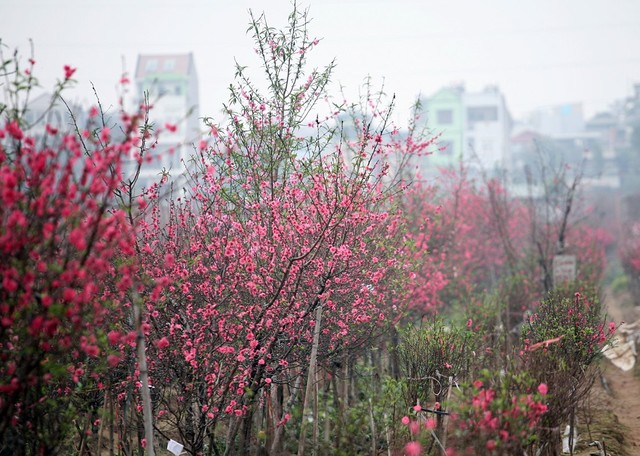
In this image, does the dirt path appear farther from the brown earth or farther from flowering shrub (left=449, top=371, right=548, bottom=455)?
flowering shrub (left=449, top=371, right=548, bottom=455)

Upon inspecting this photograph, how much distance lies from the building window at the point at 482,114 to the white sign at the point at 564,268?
170ft

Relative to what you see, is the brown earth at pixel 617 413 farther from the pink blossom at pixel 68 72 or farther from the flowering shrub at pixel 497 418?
the pink blossom at pixel 68 72

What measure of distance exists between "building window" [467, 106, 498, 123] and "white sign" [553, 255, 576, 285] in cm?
5185

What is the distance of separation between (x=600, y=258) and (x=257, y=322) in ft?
68.6

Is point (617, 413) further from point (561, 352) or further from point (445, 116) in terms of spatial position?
point (445, 116)

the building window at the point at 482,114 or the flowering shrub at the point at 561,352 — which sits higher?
the building window at the point at 482,114

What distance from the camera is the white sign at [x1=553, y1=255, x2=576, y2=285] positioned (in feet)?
54.1

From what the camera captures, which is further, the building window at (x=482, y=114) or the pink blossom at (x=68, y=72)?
the building window at (x=482, y=114)

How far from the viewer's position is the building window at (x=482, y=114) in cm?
6650

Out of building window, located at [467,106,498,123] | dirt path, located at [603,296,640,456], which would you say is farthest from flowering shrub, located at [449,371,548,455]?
building window, located at [467,106,498,123]

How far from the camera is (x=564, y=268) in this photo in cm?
1659

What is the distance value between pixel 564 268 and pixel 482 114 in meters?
52.5

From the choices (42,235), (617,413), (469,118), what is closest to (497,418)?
(42,235)

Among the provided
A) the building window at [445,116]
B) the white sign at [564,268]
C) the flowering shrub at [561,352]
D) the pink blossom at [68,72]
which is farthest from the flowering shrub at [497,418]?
the building window at [445,116]
